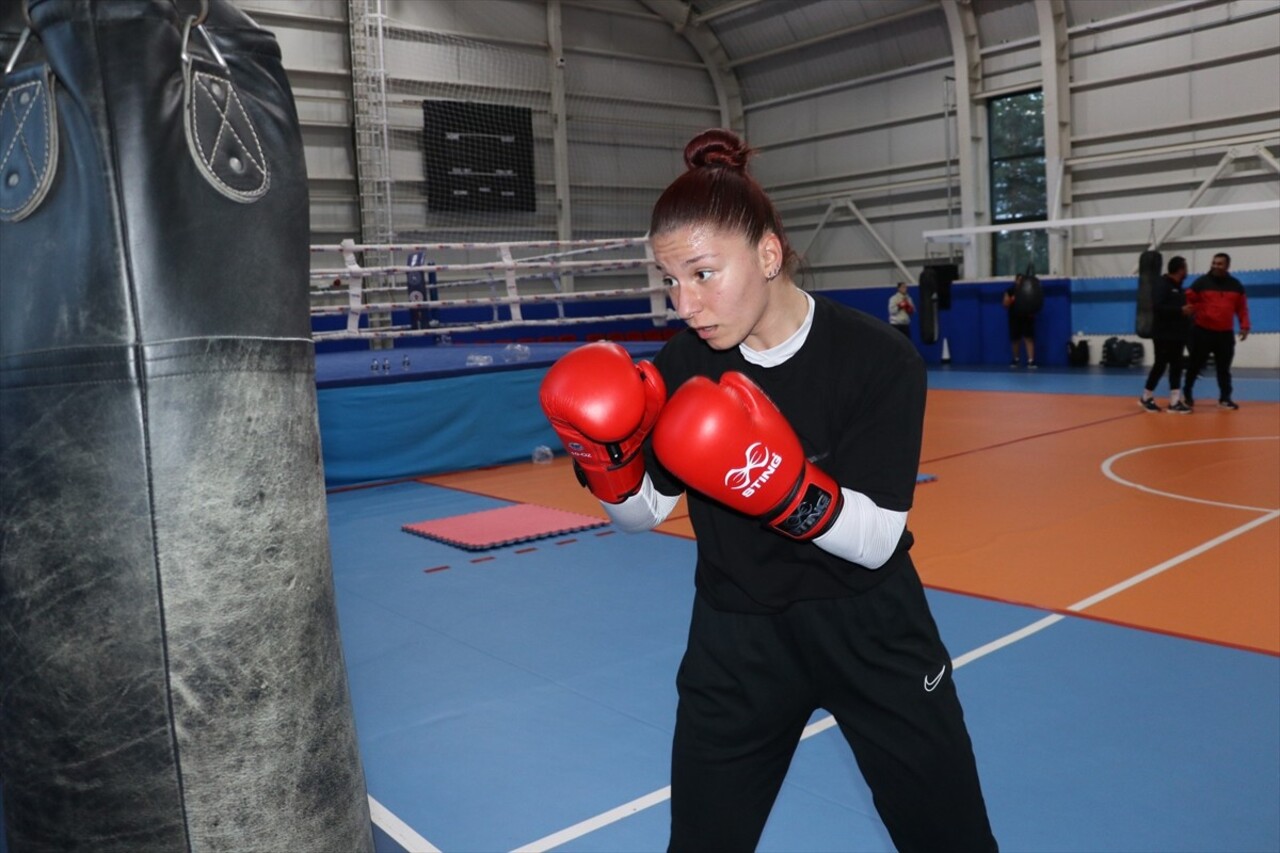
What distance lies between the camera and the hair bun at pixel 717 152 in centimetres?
142

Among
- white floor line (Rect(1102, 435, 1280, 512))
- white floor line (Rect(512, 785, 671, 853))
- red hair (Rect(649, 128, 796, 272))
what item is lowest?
white floor line (Rect(512, 785, 671, 853))

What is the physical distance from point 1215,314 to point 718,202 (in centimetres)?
796

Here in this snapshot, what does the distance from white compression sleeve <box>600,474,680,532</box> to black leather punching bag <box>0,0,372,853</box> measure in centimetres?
56

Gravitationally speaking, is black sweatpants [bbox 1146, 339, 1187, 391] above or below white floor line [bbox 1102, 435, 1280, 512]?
above

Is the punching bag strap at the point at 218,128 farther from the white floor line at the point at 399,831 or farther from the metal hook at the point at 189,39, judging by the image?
the white floor line at the point at 399,831

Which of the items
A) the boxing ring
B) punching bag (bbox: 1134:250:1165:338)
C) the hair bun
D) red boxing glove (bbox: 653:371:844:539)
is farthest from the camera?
punching bag (bbox: 1134:250:1165:338)

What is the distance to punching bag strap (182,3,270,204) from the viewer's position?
1.00 m

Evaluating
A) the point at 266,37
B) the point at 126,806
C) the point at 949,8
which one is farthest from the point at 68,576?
the point at 949,8

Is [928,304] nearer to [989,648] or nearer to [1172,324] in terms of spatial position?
[1172,324]

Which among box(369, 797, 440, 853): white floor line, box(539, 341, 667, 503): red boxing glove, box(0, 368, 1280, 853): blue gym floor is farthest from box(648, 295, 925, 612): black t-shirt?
box(369, 797, 440, 853): white floor line

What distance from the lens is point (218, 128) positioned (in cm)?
101

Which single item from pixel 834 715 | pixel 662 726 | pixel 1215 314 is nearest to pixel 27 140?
pixel 834 715

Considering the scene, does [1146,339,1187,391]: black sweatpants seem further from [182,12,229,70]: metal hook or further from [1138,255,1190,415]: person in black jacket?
[182,12,229,70]: metal hook

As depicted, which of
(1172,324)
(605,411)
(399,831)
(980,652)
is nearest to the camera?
(605,411)
